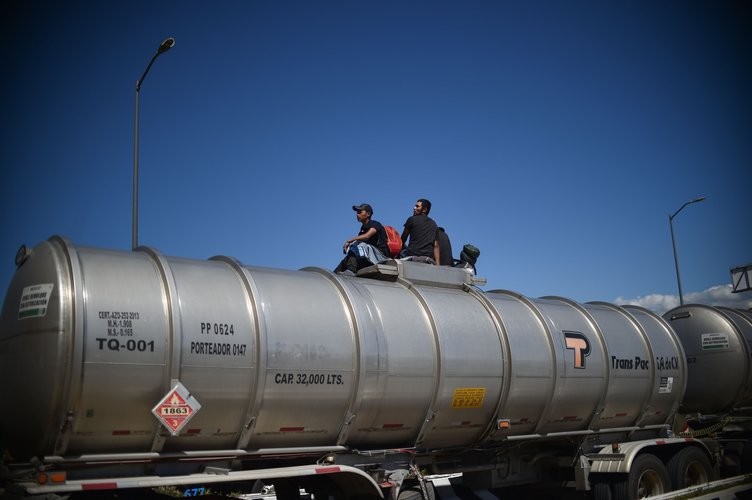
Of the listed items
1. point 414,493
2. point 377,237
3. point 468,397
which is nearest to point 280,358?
point 414,493

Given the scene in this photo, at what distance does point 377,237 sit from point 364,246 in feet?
2.16

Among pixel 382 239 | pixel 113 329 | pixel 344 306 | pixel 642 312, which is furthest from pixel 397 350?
pixel 642 312

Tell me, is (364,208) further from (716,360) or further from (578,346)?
(716,360)

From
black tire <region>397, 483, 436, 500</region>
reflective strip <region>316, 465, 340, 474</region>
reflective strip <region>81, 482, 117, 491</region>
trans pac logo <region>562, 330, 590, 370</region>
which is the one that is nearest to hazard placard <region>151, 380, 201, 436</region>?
reflective strip <region>81, 482, 117, 491</region>

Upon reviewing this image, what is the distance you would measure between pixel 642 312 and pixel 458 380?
5.47 m

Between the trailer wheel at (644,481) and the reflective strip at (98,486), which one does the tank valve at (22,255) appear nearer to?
the reflective strip at (98,486)

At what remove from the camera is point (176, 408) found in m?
6.87

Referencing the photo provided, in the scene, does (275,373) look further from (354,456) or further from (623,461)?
(623,461)

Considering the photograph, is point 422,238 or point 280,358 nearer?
point 280,358

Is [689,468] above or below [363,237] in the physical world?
below

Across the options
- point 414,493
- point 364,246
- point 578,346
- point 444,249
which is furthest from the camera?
point 444,249

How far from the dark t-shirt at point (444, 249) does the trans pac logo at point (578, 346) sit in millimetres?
2046

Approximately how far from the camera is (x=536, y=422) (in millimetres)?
10500

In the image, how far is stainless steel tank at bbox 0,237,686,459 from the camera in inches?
258
